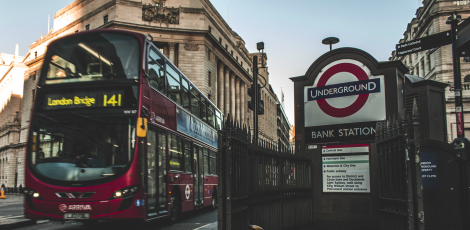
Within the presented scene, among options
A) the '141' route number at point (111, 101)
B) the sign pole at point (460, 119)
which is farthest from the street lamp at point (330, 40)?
the '141' route number at point (111, 101)

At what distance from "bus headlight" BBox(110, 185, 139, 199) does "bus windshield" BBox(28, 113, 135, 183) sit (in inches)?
14.2

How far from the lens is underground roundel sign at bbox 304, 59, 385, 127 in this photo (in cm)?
762

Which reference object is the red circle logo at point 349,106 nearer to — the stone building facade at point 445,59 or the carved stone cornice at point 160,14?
the carved stone cornice at point 160,14

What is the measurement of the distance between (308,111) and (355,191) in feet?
6.11

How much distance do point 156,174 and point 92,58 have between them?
10.3ft

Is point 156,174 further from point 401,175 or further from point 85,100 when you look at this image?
point 401,175

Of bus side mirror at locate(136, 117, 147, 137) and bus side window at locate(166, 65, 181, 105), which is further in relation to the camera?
bus side window at locate(166, 65, 181, 105)

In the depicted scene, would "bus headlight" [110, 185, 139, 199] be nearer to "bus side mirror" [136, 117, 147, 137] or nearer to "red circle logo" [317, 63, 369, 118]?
"bus side mirror" [136, 117, 147, 137]

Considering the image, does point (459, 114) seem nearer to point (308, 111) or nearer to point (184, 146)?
point (308, 111)

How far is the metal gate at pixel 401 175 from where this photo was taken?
4.52m

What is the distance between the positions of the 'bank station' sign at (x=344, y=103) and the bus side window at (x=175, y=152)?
4.23 meters

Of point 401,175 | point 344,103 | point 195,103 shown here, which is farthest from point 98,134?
point 401,175

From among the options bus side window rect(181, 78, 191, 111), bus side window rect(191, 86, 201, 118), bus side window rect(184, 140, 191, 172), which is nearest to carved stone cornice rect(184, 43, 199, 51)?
bus side window rect(191, 86, 201, 118)

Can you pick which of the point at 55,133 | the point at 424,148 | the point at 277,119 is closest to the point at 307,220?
the point at 424,148
